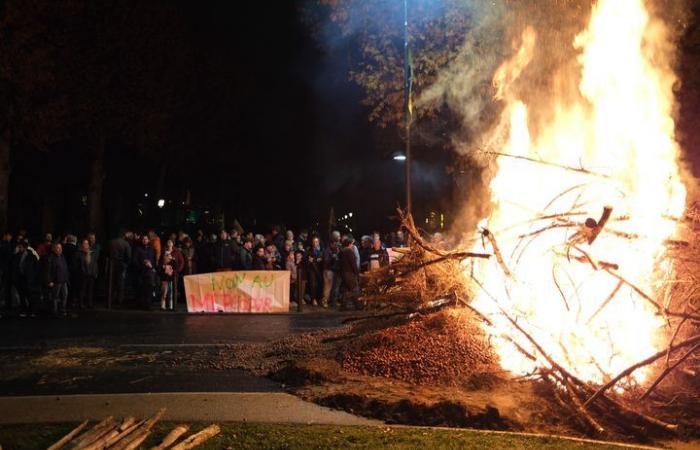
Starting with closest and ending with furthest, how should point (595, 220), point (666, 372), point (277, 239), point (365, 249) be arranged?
point (666, 372)
point (595, 220)
point (365, 249)
point (277, 239)

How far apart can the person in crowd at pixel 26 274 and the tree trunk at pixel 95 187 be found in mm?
8909

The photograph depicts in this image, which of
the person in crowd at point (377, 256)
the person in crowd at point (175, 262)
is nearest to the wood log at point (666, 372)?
the person in crowd at point (377, 256)

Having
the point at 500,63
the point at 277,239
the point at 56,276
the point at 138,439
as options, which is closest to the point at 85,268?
the point at 56,276

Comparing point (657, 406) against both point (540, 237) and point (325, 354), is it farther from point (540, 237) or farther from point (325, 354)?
point (325, 354)

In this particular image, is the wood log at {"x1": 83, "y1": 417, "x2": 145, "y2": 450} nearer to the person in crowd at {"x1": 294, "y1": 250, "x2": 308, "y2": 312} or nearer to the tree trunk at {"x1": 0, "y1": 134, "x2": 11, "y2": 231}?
the person in crowd at {"x1": 294, "y1": 250, "x2": 308, "y2": 312}

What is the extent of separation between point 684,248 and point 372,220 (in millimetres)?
36275

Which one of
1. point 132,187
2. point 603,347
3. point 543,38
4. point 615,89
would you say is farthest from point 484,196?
point 132,187

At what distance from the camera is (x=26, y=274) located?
1498 cm

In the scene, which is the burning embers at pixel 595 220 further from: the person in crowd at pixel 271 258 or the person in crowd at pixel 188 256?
the person in crowd at pixel 188 256

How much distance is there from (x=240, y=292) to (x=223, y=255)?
171cm

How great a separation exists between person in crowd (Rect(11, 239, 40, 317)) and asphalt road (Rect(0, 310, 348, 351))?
95cm

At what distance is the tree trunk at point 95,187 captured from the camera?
24062 millimetres

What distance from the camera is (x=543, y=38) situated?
1152 cm

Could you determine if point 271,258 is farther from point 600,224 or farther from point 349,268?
point 600,224
